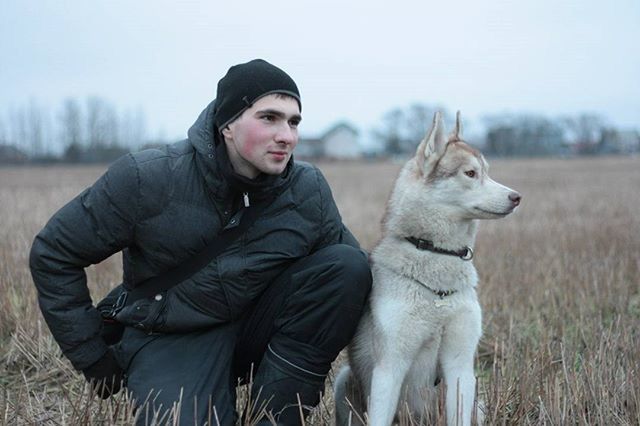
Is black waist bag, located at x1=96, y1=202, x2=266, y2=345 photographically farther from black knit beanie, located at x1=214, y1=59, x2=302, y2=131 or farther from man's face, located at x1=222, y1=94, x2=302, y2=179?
black knit beanie, located at x1=214, y1=59, x2=302, y2=131

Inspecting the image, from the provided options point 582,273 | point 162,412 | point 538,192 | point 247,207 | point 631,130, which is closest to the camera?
point 162,412

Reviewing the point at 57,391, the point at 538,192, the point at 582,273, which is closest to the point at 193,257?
the point at 57,391

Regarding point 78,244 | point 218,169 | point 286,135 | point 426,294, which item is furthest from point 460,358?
point 78,244

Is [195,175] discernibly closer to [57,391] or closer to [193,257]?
[193,257]

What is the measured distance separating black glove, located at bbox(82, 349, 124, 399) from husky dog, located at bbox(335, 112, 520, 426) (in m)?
1.20

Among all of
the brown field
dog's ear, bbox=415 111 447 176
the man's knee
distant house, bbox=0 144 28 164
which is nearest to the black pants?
the man's knee

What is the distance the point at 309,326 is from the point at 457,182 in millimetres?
1067

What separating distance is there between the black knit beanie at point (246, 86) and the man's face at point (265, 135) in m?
0.03

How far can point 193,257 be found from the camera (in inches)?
132

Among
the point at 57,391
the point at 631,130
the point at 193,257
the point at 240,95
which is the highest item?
the point at 240,95

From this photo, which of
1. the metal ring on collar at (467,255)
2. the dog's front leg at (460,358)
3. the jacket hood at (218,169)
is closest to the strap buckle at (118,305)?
the jacket hood at (218,169)

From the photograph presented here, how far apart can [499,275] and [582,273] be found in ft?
2.57

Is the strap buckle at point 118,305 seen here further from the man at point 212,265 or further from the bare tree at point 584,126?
the bare tree at point 584,126

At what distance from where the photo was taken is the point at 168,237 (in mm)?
3316
